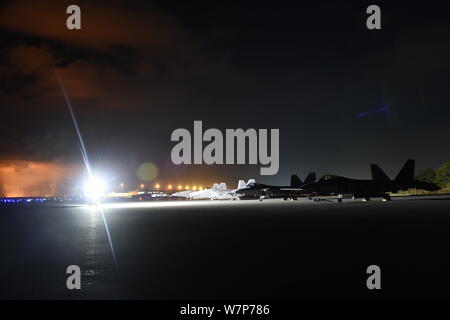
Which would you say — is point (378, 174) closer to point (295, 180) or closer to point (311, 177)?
point (311, 177)

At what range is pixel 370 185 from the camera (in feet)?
158

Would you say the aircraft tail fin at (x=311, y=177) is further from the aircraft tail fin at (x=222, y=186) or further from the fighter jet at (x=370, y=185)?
the fighter jet at (x=370, y=185)

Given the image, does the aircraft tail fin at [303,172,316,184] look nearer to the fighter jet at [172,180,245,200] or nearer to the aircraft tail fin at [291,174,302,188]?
the aircraft tail fin at [291,174,302,188]

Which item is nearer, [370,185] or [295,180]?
[370,185]

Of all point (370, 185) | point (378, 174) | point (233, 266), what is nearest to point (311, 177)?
point (378, 174)

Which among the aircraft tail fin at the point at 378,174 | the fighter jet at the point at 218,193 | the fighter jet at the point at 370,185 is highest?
the aircraft tail fin at the point at 378,174

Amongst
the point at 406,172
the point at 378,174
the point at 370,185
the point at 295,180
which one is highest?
the point at 406,172

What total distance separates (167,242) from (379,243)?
738 cm

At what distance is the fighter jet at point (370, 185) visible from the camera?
46.1 metres

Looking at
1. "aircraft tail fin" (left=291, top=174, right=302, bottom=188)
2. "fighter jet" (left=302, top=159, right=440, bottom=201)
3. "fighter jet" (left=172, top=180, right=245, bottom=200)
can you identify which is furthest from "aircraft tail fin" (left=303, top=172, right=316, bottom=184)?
"fighter jet" (left=302, top=159, right=440, bottom=201)

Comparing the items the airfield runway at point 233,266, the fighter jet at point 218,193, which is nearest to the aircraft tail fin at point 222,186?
the fighter jet at point 218,193

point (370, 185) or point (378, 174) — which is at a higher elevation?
point (378, 174)
